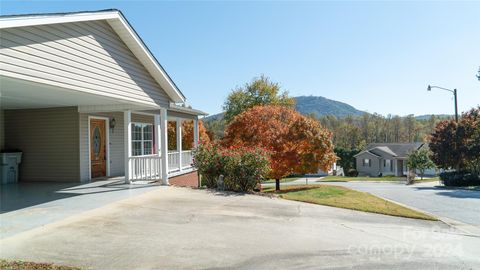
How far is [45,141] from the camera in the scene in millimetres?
13320

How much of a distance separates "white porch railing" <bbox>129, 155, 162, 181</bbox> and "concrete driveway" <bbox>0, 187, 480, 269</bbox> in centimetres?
377

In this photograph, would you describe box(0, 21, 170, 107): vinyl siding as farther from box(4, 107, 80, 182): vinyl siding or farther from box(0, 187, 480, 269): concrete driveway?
box(4, 107, 80, 182): vinyl siding

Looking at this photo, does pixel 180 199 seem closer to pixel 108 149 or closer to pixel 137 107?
pixel 137 107

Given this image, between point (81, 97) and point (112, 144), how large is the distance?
5.01m

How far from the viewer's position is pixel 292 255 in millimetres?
5746

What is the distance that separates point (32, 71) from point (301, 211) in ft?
22.3

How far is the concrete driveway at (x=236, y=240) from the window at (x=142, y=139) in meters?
7.04

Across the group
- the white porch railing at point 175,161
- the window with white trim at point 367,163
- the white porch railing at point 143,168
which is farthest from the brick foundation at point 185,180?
the window with white trim at point 367,163

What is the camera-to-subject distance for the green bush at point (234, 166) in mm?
12242

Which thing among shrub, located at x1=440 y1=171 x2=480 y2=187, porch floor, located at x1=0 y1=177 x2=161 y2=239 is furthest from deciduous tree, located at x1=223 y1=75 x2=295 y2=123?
porch floor, located at x1=0 y1=177 x2=161 y2=239

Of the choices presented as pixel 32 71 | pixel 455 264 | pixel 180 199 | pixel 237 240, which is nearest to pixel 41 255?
pixel 237 240

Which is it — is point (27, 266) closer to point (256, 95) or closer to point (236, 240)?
point (236, 240)

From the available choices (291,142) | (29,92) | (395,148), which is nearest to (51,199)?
(29,92)

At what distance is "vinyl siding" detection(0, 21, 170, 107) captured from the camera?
6.81m
